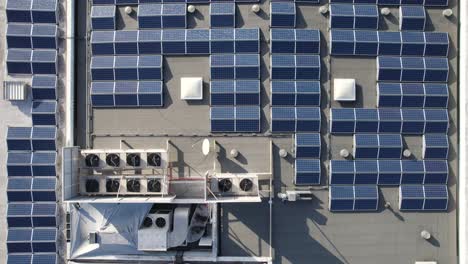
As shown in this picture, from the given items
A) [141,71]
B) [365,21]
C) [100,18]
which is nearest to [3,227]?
[141,71]

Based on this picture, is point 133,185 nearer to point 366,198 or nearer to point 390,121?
point 366,198

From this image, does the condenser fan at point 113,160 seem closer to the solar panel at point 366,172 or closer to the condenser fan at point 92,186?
the condenser fan at point 92,186

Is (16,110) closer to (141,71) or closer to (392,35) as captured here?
(141,71)

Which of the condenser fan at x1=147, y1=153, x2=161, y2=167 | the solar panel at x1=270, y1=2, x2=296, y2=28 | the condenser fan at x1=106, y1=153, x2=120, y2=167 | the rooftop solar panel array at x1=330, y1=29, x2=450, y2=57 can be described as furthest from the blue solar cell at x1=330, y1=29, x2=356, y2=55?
the condenser fan at x1=106, y1=153, x2=120, y2=167

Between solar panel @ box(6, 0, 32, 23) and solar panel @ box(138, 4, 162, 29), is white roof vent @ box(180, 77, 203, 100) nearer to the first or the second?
→ solar panel @ box(138, 4, 162, 29)

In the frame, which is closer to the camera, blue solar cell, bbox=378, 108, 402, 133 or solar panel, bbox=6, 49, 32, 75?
solar panel, bbox=6, 49, 32, 75

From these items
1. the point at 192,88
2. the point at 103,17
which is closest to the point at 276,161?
the point at 192,88

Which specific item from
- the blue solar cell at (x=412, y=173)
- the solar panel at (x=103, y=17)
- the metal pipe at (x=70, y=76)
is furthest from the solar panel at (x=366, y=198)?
the solar panel at (x=103, y=17)
